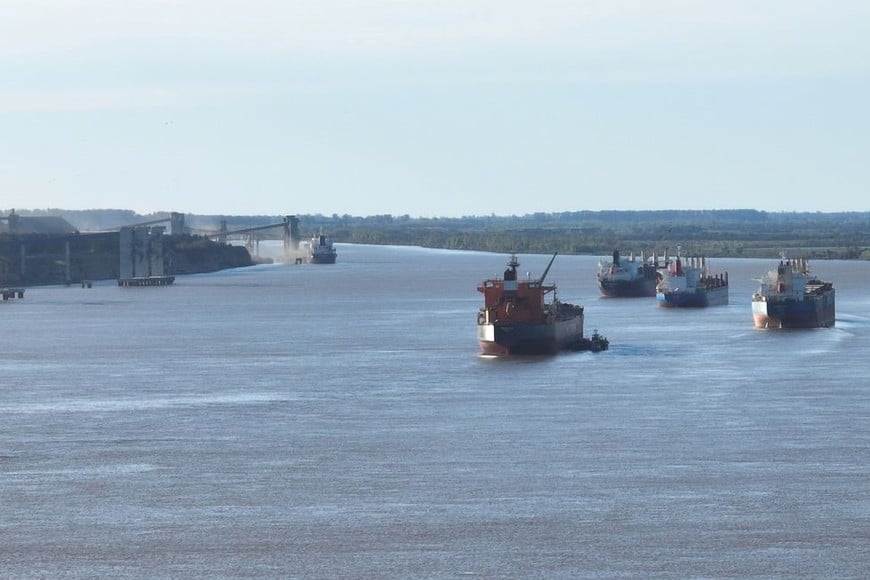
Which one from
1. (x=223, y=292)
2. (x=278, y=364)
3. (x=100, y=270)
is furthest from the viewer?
(x=100, y=270)

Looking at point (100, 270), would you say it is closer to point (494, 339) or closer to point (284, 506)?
point (494, 339)

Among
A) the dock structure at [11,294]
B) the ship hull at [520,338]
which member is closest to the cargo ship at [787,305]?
the ship hull at [520,338]

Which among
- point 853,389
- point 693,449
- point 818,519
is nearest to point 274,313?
point 853,389

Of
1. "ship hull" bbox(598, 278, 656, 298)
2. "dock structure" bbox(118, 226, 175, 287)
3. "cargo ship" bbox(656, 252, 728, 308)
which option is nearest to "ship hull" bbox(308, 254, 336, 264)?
"dock structure" bbox(118, 226, 175, 287)

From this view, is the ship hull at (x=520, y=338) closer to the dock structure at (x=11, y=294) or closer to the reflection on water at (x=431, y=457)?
the reflection on water at (x=431, y=457)

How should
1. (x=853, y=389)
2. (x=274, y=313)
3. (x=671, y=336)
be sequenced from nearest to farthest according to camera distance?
(x=853, y=389)
(x=671, y=336)
(x=274, y=313)

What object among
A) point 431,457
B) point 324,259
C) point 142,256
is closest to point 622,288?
point 142,256
